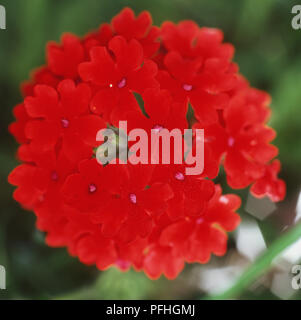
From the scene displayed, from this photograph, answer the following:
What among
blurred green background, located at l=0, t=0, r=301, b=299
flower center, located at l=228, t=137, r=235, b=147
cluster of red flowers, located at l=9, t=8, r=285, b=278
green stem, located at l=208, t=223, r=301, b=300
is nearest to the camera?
cluster of red flowers, located at l=9, t=8, r=285, b=278

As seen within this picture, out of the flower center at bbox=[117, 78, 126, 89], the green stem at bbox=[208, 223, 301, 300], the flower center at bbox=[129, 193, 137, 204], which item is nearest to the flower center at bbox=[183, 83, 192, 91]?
the flower center at bbox=[117, 78, 126, 89]

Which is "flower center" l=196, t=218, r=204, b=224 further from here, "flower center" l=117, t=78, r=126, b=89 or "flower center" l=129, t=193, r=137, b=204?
"flower center" l=117, t=78, r=126, b=89

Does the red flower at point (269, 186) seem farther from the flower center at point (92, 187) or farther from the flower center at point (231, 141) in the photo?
the flower center at point (92, 187)

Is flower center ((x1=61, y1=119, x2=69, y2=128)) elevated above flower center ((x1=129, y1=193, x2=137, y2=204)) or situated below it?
above

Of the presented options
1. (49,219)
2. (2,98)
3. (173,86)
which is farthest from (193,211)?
(2,98)

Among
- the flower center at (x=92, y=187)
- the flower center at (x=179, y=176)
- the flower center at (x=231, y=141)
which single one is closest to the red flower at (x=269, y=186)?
the flower center at (x=231, y=141)

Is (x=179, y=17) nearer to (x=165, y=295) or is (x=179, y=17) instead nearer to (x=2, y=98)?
(x=2, y=98)
